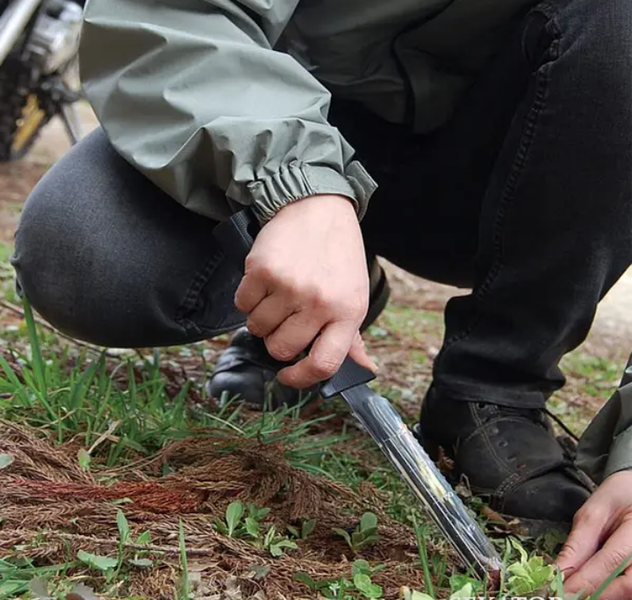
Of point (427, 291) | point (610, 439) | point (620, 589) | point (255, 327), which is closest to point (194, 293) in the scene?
point (255, 327)

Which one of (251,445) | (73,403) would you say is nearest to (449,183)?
(251,445)

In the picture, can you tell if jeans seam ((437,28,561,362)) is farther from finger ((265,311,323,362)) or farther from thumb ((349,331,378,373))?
finger ((265,311,323,362))

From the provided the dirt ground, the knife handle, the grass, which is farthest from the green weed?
the dirt ground

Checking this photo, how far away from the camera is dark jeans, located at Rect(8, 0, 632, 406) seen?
1299 mm

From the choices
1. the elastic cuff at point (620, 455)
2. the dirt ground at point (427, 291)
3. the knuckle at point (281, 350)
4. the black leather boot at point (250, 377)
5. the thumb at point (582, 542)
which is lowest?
the dirt ground at point (427, 291)

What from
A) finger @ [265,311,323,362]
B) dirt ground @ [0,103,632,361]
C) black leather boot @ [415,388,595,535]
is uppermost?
finger @ [265,311,323,362]

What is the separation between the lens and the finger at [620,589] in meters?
0.93

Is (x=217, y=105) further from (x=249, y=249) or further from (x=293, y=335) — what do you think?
(x=293, y=335)

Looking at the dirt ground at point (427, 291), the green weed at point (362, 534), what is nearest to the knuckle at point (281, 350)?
the green weed at point (362, 534)

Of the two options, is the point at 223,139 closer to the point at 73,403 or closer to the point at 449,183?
the point at 73,403

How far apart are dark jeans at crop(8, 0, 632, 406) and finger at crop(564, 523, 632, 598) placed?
449 millimetres

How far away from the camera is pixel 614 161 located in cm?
130

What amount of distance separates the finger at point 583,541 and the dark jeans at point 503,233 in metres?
0.38

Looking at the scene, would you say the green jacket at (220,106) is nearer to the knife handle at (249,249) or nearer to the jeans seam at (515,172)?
the knife handle at (249,249)
